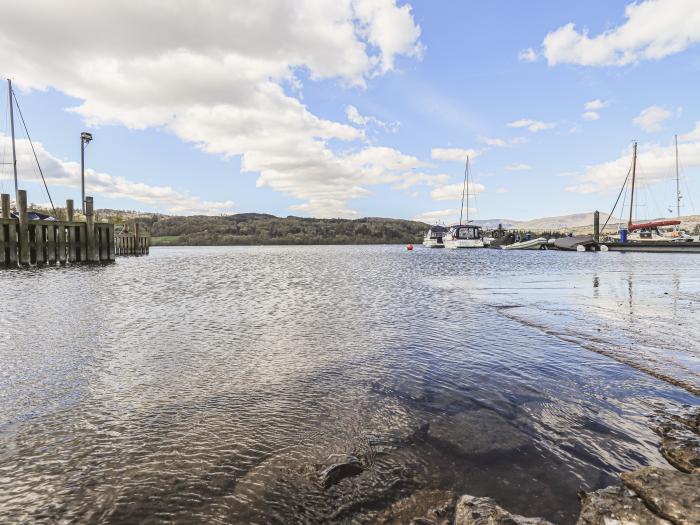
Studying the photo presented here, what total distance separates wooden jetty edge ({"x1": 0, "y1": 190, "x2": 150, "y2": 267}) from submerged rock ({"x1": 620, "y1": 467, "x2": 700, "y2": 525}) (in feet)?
129

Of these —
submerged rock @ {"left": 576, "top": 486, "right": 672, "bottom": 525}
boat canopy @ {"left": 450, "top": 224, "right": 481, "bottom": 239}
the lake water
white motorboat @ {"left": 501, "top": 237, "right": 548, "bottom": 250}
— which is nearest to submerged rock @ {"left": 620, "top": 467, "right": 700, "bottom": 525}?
submerged rock @ {"left": 576, "top": 486, "right": 672, "bottom": 525}

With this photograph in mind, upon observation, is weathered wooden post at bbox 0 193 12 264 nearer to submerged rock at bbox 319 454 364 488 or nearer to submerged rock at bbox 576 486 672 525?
submerged rock at bbox 319 454 364 488

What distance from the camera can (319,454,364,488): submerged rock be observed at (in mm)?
3908

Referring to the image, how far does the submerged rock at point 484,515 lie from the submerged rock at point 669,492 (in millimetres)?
923

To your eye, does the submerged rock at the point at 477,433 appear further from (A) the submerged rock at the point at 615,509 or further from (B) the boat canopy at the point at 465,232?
(B) the boat canopy at the point at 465,232

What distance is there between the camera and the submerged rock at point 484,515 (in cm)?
307

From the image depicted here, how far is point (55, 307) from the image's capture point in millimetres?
13547

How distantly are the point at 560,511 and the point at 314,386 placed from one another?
3959 mm

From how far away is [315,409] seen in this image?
5578 millimetres

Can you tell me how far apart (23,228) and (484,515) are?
3966 centimetres

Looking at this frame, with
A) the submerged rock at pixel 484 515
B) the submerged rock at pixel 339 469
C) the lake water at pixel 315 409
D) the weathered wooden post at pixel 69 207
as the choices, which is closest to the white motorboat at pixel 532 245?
the lake water at pixel 315 409

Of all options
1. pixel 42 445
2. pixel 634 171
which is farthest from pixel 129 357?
pixel 634 171

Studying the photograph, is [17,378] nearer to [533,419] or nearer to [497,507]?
[497,507]

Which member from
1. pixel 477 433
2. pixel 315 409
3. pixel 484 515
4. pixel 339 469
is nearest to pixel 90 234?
pixel 315 409
